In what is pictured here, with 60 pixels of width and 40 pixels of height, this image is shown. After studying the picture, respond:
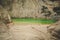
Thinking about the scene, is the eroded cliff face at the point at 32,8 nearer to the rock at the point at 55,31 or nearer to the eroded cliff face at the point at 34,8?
the eroded cliff face at the point at 34,8

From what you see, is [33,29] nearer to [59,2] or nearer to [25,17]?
[25,17]

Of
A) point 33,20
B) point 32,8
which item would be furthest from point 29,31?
point 32,8

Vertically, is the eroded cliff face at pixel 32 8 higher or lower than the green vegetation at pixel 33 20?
higher

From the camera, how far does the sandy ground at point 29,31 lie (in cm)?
271

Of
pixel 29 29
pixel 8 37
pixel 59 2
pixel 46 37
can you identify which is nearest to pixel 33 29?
pixel 29 29

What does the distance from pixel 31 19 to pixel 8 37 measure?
46 centimetres

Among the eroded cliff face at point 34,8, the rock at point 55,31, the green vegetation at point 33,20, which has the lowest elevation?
the rock at point 55,31

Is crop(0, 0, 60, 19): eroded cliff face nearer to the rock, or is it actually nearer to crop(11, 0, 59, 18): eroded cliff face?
crop(11, 0, 59, 18): eroded cliff face

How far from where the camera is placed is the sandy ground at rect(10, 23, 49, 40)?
2713 millimetres

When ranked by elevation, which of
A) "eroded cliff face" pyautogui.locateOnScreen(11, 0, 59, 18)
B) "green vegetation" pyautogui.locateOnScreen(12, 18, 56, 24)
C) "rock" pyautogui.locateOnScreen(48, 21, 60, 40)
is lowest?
"rock" pyautogui.locateOnScreen(48, 21, 60, 40)

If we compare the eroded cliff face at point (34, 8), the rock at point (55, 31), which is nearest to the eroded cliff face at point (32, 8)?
the eroded cliff face at point (34, 8)

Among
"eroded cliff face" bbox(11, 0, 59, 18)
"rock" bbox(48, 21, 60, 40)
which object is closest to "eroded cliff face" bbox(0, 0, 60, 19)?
"eroded cliff face" bbox(11, 0, 59, 18)

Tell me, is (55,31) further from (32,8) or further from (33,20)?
(32,8)

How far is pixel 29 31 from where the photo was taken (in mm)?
2750
